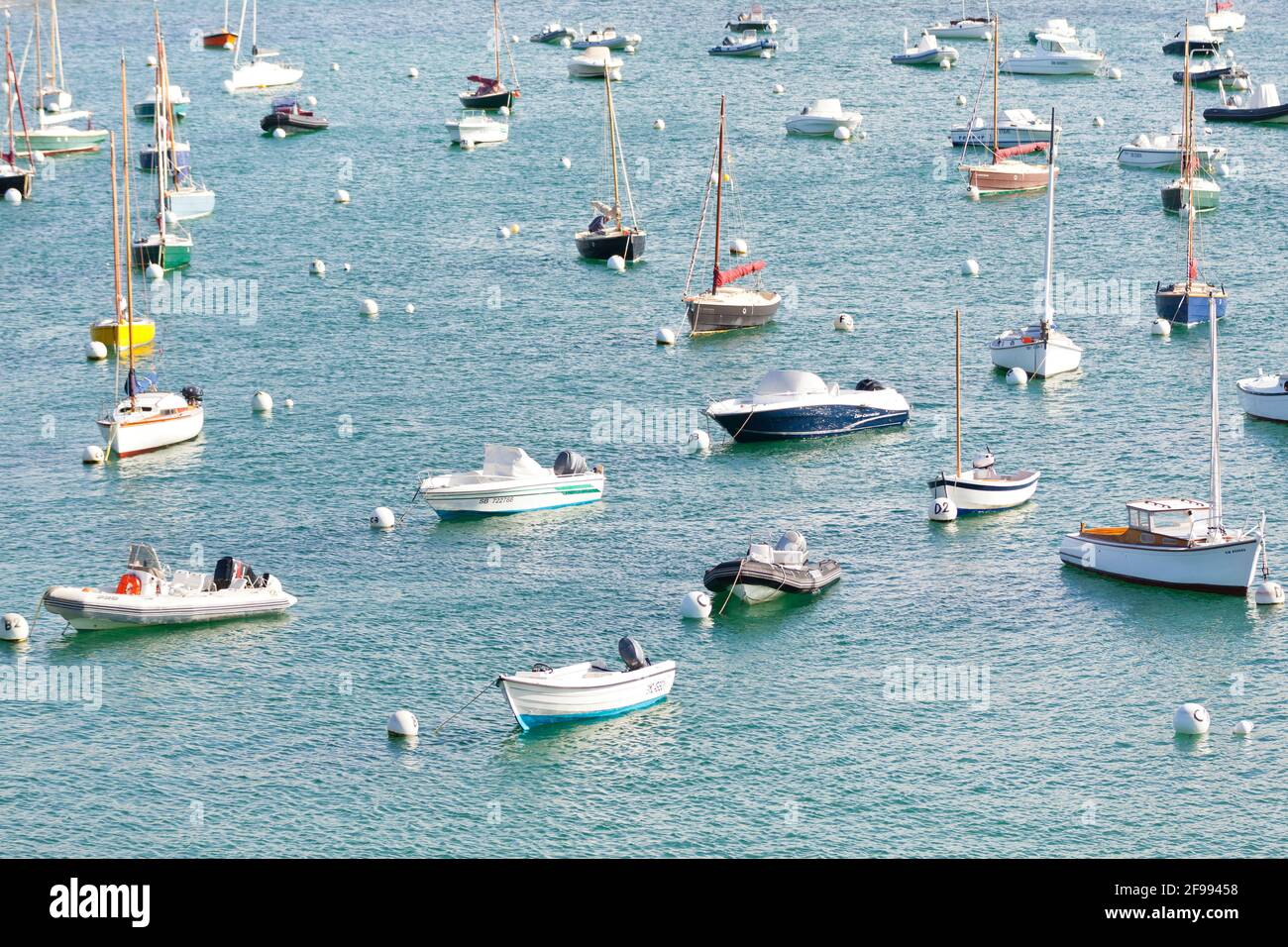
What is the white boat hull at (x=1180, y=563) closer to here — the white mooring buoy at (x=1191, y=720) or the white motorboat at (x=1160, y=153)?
the white mooring buoy at (x=1191, y=720)

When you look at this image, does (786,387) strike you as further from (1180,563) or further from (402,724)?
(402,724)

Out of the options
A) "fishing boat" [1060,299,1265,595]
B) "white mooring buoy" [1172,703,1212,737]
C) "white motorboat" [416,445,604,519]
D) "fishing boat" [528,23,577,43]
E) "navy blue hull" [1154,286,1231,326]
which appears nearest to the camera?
"white mooring buoy" [1172,703,1212,737]

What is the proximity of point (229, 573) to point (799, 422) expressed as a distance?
24311 millimetres

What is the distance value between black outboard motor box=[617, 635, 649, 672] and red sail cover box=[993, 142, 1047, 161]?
71.1 m

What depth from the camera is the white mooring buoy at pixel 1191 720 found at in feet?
169

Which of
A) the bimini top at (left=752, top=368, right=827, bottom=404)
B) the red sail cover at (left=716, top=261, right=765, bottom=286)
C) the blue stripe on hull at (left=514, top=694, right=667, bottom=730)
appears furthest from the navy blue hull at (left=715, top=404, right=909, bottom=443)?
the blue stripe on hull at (left=514, top=694, right=667, bottom=730)

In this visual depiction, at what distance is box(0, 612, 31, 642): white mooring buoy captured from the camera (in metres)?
59.2

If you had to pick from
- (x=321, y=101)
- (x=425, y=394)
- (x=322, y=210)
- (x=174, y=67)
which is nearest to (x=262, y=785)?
(x=425, y=394)

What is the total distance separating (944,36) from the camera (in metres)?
160

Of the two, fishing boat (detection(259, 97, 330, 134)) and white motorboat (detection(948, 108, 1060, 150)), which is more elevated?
fishing boat (detection(259, 97, 330, 134))

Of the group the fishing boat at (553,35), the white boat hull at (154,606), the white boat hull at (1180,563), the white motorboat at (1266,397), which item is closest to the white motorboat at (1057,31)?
the fishing boat at (553,35)

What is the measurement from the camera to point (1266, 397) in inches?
2990

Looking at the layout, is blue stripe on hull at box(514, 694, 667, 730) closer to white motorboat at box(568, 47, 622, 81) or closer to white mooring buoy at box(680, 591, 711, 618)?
white mooring buoy at box(680, 591, 711, 618)

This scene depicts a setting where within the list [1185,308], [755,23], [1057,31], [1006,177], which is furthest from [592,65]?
[1185,308]
